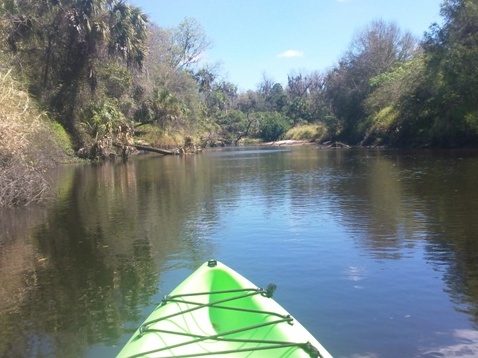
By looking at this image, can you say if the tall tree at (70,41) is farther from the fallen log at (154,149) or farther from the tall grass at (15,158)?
the tall grass at (15,158)

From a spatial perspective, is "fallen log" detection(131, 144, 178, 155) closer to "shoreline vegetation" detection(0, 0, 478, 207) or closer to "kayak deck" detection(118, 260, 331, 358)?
"shoreline vegetation" detection(0, 0, 478, 207)

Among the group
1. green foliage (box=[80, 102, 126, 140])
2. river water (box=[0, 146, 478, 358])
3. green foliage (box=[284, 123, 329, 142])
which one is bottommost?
river water (box=[0, 146, 478, 358])

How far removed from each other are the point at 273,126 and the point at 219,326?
285ft

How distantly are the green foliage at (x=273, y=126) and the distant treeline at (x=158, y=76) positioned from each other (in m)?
30.4

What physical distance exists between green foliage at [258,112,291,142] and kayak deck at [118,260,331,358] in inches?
3348

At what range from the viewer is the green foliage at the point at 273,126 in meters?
90.8

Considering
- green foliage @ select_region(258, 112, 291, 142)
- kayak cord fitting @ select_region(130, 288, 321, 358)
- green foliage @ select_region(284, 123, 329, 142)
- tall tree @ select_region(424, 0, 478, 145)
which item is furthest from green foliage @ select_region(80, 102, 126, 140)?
green foliage @ select_region(258, 112, 291, 142)

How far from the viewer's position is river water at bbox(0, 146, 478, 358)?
6.27 metres

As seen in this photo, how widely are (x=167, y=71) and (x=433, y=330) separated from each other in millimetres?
51244

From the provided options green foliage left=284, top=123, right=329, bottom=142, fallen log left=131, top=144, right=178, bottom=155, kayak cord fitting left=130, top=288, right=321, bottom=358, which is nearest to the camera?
kayak cord fitting left=130, top=288, right=321, bottom=358

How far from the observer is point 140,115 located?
163 ft

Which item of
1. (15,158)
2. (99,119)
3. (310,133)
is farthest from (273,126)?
(15,158)

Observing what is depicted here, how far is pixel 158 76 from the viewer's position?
53344 mm

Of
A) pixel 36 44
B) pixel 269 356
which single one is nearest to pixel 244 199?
pixel 269 356
